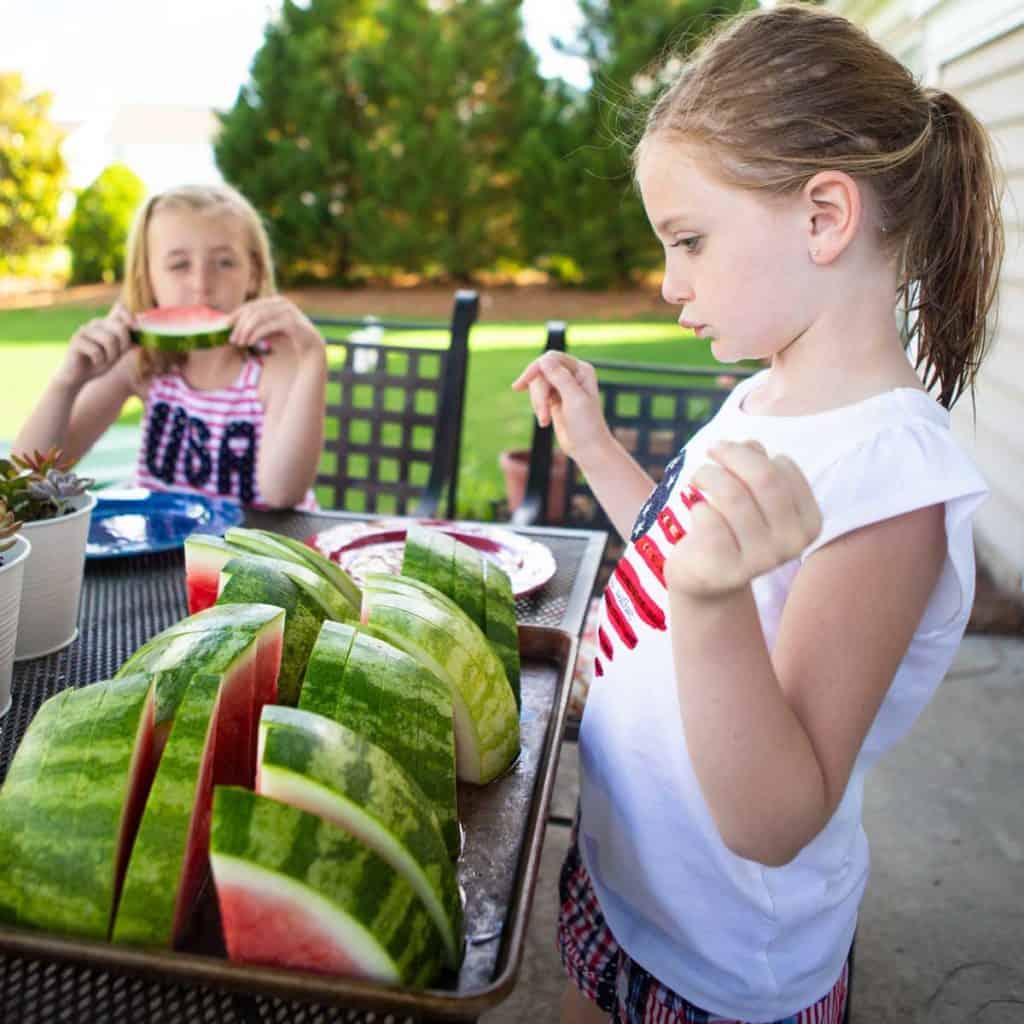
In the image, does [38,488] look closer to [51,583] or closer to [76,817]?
[51,583]

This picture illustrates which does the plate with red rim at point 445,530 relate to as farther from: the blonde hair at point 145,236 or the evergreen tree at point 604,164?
the evergreen tree at point 604,164

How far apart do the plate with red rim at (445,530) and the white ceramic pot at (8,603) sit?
554 mm

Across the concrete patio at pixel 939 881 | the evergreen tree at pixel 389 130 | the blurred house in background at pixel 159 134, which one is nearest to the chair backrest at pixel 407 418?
the concrete patio at pixel 939 881

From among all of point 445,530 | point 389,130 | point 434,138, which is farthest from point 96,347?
point 389,130

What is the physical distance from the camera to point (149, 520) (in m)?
2.11

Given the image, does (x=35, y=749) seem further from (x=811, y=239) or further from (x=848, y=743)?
(x=811, y=239)

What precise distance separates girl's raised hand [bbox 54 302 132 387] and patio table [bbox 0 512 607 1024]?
1154 mm

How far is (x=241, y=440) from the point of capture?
2.91m

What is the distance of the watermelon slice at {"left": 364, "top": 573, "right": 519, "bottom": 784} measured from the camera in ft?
3.38

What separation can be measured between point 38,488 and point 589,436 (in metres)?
0.88

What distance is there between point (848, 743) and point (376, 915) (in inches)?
20.7

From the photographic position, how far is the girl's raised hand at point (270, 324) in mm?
2445

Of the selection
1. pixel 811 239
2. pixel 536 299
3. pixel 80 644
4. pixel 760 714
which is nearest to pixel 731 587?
pixel 760 714

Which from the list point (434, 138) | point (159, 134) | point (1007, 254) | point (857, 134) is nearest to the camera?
point (857, 134)
